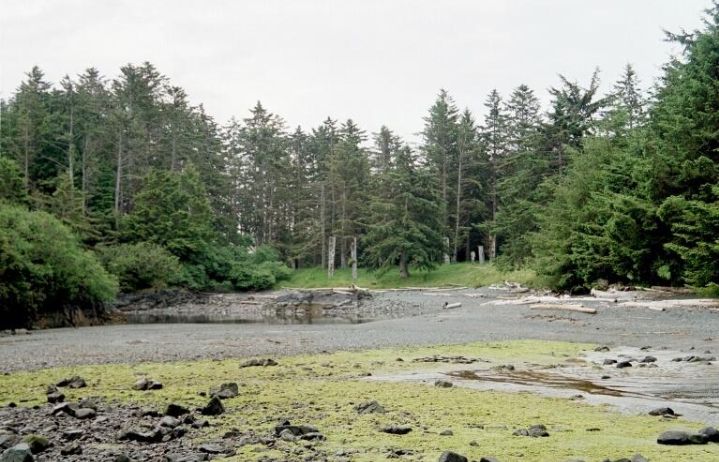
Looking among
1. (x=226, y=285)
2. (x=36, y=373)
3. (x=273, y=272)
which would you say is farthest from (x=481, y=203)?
(x=36, y=373)

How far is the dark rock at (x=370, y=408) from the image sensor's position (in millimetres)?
7176

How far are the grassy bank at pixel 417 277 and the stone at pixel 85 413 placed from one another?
3959cm

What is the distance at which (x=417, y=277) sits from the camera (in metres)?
60.1

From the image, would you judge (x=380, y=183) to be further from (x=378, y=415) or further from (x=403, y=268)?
(x=378, y=415)

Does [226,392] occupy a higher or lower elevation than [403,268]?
lower

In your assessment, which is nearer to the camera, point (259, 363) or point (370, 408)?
point (370, 408)

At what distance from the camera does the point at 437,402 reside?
25.6 ft

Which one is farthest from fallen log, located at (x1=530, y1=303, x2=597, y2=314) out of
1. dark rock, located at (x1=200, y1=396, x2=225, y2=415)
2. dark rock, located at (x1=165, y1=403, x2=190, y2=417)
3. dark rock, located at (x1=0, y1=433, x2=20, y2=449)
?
dark rock, located at (x1=0, y1=433, x2=20, y2=449)

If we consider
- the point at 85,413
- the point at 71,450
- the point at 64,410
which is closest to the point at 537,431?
the point at 71,450

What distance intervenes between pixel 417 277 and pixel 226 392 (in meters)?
52.1

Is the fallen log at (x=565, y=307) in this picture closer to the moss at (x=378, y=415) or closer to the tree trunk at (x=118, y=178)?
the moss at (x=378, y=415)

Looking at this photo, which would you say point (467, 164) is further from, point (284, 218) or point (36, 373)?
point (36, 373)

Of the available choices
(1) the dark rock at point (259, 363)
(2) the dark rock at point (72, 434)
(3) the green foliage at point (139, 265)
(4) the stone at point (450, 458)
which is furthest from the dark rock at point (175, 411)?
A: (3) the green foliage at point (139, 265)

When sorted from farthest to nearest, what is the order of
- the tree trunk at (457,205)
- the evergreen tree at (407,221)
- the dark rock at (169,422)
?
the tree trunk at (457,205) < the evergreen tree at (407,221) < the dark rock at (169,422)
